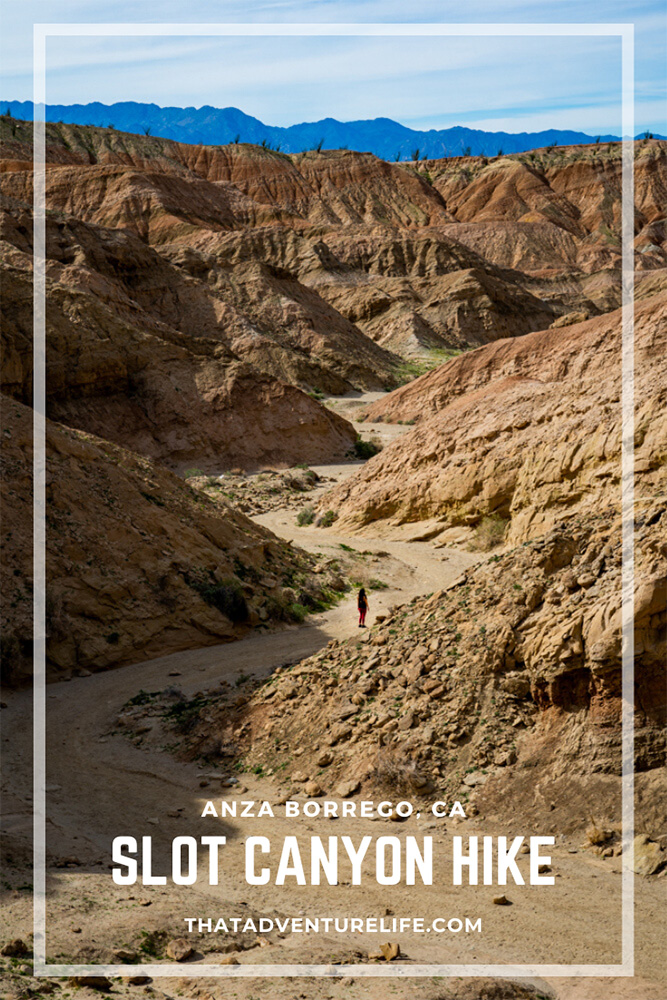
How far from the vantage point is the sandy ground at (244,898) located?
6910 mm

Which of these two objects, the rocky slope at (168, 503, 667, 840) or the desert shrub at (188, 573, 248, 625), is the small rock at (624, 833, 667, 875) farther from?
Result: the desert shrub at (188, 573, 248, 625)

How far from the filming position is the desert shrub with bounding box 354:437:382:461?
35.1 m

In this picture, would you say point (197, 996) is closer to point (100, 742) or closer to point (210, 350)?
point (100, 742)

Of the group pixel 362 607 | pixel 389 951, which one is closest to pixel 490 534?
pixel 362 607

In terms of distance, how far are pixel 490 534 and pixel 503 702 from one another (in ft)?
38.5

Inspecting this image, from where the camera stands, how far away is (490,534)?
2202cm

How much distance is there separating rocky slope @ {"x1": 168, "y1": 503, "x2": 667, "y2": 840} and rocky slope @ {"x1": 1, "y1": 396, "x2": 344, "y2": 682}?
3378mm

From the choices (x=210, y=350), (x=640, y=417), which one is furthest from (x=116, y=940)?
(x=210, y=350)

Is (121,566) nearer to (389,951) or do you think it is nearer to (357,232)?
(389,951)

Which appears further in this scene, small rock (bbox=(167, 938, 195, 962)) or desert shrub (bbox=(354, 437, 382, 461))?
desert shrub (bbox=(354, 437, 382, 461))

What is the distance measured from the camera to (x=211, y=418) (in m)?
34.2

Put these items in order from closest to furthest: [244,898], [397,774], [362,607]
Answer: [244,898], [397,774], [362,607]

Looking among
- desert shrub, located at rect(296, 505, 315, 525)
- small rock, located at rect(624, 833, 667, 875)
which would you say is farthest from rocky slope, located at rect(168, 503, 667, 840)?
desert shrub, located at rect(296, 505, 315, 525)

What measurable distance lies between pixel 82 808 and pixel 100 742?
2.10 meters
